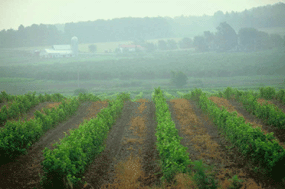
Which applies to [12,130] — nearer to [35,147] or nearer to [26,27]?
[35,147]

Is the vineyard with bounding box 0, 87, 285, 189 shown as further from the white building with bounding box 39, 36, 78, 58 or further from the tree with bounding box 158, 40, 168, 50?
the tree with bounding box 158, 40, 168, 50

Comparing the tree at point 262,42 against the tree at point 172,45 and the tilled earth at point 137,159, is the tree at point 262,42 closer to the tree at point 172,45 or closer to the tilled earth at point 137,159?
the tree at point 172,45

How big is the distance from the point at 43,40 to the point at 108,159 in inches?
4184

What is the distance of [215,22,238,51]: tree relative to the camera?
8694cm

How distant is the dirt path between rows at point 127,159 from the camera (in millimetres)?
7766

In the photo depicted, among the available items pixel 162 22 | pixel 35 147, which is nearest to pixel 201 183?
pixel 35 147

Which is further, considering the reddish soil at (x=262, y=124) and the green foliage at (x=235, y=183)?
the reddish soil at (x=262, y=124)

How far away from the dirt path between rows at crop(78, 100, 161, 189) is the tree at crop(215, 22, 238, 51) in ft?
267

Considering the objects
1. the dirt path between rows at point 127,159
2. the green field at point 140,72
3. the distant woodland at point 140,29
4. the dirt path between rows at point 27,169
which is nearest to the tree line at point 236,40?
the distant woodland at point 140,29

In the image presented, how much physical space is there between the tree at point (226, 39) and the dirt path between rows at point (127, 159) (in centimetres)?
8137

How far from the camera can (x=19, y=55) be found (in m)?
84.0

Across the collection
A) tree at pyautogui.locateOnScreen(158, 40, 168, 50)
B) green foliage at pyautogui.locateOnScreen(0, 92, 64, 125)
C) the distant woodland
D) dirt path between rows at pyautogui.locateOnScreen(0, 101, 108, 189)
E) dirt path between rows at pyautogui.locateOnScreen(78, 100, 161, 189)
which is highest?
the distant woodland

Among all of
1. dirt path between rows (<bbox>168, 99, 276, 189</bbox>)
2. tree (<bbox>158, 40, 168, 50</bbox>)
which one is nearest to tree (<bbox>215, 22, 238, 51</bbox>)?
tree (<bbox>158, 40, 168, 50</bbox>)

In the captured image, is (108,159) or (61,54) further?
(61,54)
